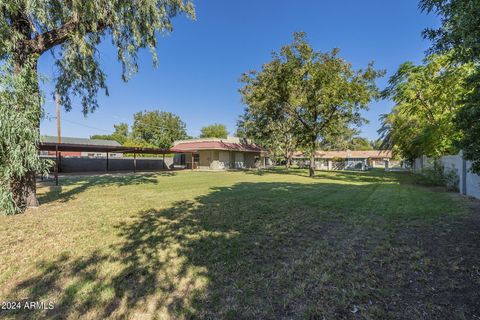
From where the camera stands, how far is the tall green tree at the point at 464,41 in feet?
11.0

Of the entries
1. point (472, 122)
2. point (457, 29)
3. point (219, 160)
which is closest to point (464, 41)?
point (457, 29)

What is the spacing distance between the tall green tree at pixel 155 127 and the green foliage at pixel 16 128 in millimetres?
46824

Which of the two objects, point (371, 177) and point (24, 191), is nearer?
point (24, 191)

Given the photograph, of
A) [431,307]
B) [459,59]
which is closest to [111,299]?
[431,307]

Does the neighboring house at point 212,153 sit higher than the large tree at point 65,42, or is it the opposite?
the large tree at point 65,42

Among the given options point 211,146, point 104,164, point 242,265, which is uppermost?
point 211,146

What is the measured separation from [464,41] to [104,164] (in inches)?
1092

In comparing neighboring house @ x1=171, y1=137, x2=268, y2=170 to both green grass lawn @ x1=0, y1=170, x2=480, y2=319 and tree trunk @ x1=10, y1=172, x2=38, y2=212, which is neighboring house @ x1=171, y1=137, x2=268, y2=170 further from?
green grass lawn @ x1=0, y1=170, x2=480, y2=319

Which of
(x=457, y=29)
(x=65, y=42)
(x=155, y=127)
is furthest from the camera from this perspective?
(x=155, y=127)

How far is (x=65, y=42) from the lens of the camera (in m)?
8.07

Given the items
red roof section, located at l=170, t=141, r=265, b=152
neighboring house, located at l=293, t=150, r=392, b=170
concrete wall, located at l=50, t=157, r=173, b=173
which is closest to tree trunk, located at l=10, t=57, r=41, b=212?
concrete wall, located at l=50, t=157, r=173, b=173

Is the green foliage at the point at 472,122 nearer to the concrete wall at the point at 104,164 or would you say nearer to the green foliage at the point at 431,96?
the green foliage at the point at 431,96

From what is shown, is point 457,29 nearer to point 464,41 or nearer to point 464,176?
point 464,41

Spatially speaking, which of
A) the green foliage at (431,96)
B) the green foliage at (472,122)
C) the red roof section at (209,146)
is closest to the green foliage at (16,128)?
→ the green foliage at (472,122)
